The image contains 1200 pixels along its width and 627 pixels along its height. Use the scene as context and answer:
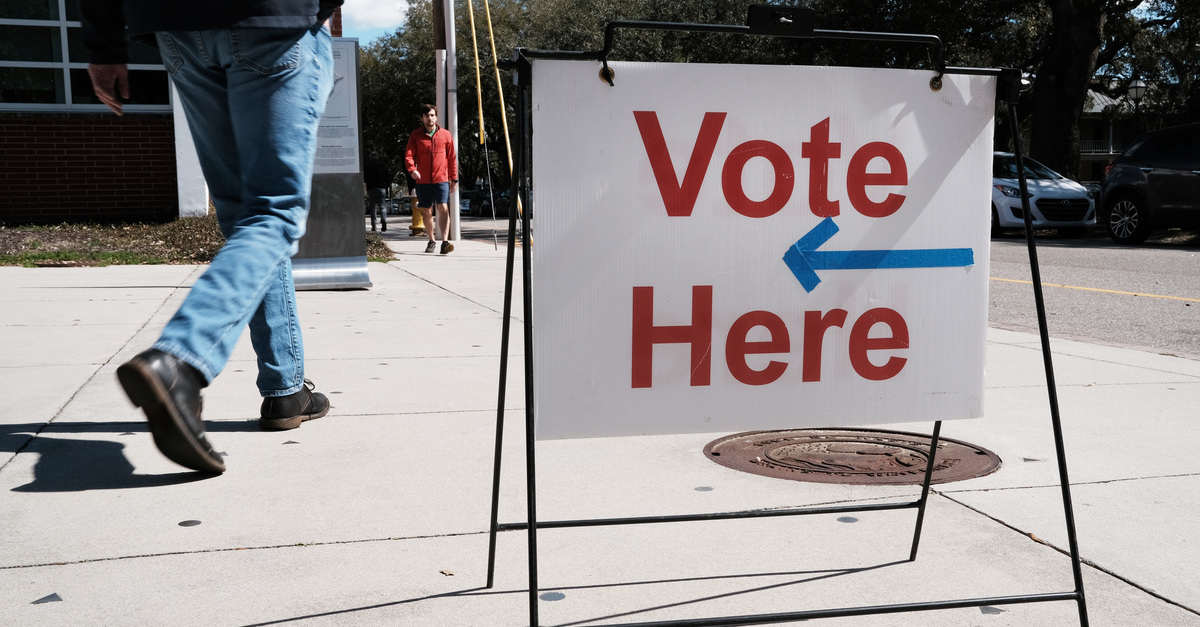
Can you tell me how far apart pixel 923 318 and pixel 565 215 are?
2.79ft

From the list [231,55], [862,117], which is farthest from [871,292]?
[231,55]

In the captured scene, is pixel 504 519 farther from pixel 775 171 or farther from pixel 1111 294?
pixel 1111 294

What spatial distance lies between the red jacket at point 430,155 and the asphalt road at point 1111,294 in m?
7.26

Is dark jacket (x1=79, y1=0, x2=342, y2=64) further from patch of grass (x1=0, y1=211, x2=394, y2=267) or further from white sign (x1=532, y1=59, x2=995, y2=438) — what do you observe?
patch of grass (x1=0, y1=211, x2=394, y2=267)

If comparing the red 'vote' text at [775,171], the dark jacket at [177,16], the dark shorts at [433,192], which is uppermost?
the dark jacket at [177,16]

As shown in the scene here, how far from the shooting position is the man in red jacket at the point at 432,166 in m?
14.3

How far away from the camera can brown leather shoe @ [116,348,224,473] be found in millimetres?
2195

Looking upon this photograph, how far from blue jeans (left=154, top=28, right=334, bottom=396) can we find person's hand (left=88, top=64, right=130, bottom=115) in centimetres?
22

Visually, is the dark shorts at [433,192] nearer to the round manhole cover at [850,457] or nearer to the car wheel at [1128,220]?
the car wheel at [1128,220]

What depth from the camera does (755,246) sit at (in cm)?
225

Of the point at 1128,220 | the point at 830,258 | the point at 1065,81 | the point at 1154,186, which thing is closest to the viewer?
the point at 830,258

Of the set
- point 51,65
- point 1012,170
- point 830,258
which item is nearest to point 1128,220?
point 1012,170

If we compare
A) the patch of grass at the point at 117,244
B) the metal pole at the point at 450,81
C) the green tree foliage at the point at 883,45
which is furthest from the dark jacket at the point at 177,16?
the metal pole at the point at 450,81

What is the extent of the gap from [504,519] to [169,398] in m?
1.02
